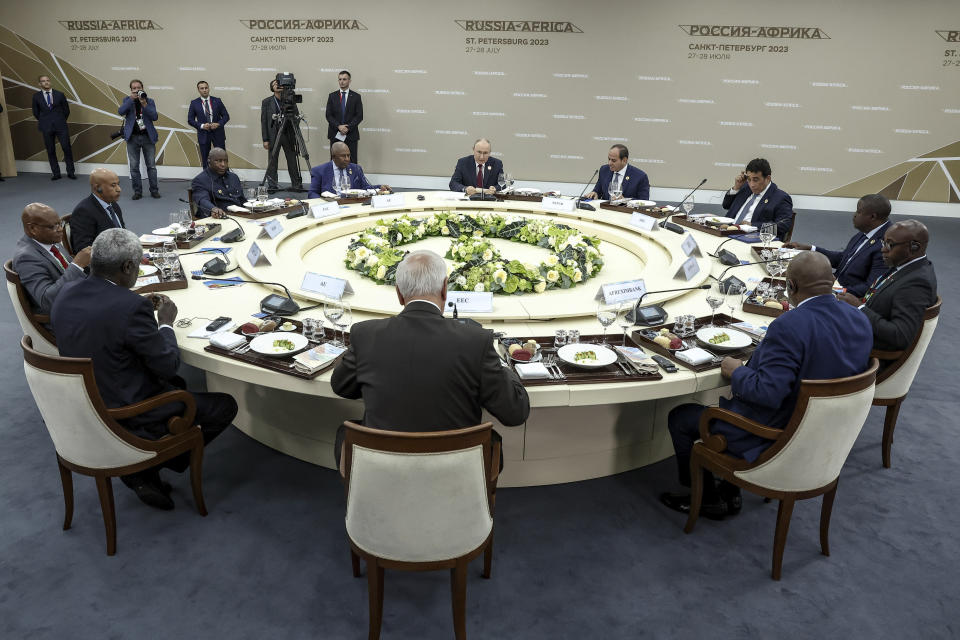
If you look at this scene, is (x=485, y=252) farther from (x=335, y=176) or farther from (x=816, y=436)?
(x=335, y=176)

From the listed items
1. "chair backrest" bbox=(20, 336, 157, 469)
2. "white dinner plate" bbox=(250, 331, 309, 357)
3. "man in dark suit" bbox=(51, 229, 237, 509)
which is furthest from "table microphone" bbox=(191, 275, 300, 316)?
"chair backrest" bbox=(20, 336, 157, 469)

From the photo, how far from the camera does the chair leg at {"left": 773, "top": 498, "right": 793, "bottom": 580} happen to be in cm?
256

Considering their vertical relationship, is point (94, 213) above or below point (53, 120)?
below

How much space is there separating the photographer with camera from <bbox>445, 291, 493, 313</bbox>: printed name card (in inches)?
238

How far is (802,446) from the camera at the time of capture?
8.03ft

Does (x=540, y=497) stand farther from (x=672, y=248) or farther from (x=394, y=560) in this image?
(x=672, y=248)

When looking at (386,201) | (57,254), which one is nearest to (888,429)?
(386,201)

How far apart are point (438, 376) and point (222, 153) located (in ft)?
14.0

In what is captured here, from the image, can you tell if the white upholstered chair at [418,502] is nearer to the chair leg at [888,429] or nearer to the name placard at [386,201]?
the chair leg at [888,429]

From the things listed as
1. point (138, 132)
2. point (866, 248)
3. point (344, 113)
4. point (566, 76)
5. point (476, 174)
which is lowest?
point (866, 248)

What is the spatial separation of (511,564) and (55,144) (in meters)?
10.9

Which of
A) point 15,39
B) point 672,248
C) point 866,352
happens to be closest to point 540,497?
point 866,352

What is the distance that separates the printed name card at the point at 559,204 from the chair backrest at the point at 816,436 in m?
3.54

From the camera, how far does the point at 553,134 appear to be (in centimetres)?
971
